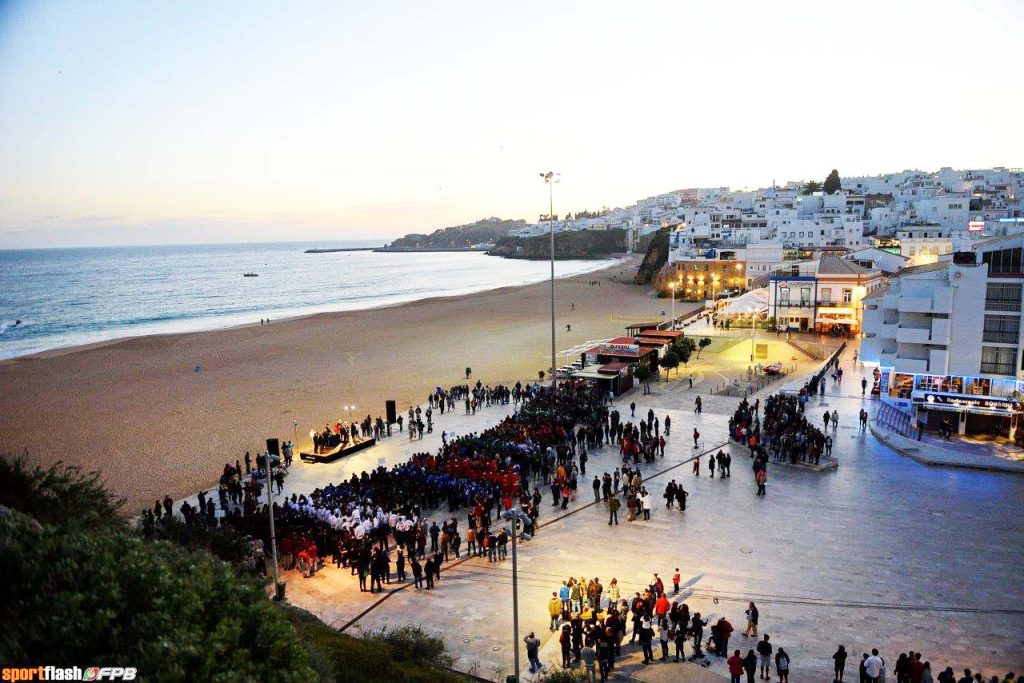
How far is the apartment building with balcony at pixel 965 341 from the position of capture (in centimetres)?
2380

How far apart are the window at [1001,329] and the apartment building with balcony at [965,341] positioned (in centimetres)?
3

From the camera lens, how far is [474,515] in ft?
56.0

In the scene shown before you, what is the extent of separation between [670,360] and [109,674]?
108 ft

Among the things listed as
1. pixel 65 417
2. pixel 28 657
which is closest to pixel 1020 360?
pixel 28 657

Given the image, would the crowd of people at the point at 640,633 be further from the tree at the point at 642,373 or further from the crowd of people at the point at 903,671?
the tree at the point at 642,373

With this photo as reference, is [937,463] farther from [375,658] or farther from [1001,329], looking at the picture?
[375,658]

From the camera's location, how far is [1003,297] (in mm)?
23828

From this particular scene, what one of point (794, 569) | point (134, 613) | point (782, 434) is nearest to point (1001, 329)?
point (782, 434)

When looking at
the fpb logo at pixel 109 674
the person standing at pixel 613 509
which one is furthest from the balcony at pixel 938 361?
the fpb logo at pixel 109 674

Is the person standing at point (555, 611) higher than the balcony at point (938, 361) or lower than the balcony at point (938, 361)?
lower

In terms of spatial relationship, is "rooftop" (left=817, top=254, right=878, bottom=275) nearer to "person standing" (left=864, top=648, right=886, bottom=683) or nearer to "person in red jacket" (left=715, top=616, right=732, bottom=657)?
"person in red jacket" (left=715, top=616, right=732, bottom=657)

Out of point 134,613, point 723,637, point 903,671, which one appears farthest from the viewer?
point 723,637

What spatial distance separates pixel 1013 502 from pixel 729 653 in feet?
39.9

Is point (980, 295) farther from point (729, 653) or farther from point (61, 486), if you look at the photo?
point (61, 486)
